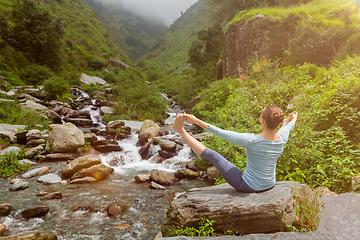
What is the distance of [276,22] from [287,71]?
6.75m

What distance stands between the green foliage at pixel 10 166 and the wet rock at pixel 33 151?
0.65 meters

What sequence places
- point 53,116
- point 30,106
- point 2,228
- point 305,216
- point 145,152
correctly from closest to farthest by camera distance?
point 305,216, point 2,228, point 145,152, point 53,116, point 30,106

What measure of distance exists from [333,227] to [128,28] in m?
143

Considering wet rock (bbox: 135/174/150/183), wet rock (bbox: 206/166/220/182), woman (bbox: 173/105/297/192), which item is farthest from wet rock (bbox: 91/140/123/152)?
woman (bbox: 173/105/297/192)

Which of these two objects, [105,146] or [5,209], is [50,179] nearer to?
[5,209]

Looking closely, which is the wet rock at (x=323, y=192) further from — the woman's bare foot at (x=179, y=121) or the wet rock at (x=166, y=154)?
the wet rock at (x=166, y=154)

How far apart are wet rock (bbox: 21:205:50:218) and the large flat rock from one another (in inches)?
173

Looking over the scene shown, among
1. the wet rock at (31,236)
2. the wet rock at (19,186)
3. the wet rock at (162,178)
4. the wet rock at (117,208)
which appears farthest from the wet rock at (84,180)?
the wet rock at (31,236)

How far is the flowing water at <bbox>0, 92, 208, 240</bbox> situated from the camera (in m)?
4.32

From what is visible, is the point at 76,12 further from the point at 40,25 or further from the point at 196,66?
the point at 196,66

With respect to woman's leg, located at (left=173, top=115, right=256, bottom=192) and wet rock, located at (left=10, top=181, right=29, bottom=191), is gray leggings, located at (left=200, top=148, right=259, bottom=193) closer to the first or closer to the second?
woman's leg, located at (left=173, top=115, right=256, bottom=192)

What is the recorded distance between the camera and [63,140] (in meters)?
8.83

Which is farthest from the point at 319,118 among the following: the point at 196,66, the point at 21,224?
the point at 196,66

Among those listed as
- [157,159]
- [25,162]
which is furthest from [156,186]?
[25,162]
